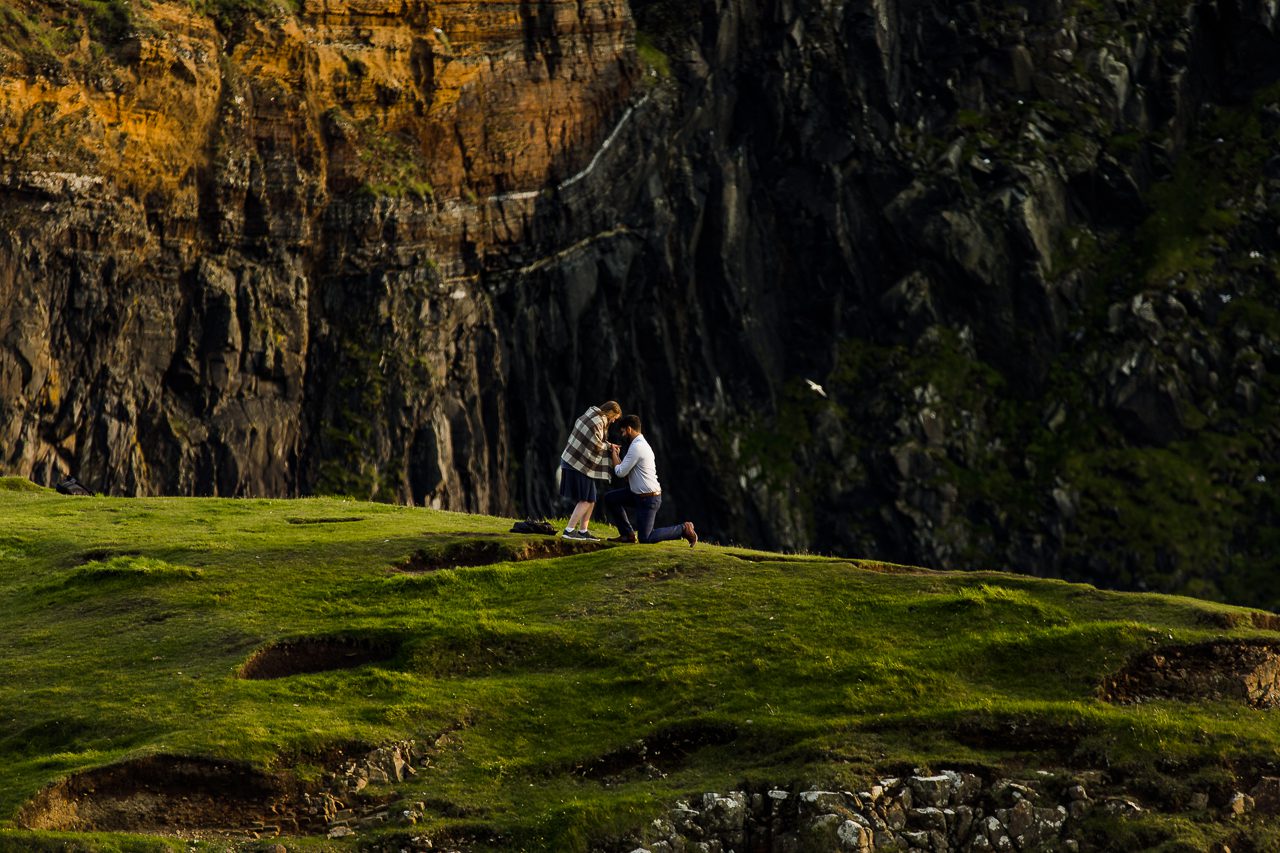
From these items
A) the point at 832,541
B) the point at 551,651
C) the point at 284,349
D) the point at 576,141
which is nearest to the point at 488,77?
the point at 576,141

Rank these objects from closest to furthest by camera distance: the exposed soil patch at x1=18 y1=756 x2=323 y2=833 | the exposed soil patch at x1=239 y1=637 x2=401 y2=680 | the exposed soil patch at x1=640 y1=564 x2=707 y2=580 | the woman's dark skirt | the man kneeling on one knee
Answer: the exposed soil patch at x1=18 y1=756 x2=323 y2=833 → the exposed soil patch at x1=239 y1=637 x2=401 y2=680 → the exposed soil patch at x1=640 y1=564 x2=707 y2=580 → the man kneeling on one knee → the woman's dark skirt

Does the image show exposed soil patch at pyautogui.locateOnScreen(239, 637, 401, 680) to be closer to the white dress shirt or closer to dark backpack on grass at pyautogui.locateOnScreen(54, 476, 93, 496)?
the white dress shirt

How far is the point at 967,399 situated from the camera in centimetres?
10156

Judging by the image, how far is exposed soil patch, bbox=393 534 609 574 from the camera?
109 ft

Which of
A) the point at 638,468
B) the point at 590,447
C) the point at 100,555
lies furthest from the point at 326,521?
the point at 638,468

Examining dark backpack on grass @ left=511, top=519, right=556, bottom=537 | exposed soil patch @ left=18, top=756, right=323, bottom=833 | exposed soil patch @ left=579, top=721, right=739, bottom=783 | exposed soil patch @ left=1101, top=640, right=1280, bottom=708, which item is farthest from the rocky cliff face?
exposed soil patch @ left=1101, top=640, right=1280, bottom=708

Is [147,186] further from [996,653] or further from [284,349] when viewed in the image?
[996,653]

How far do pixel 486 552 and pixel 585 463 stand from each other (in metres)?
2.71

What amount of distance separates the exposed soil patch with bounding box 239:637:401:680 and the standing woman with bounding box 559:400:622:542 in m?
7.41

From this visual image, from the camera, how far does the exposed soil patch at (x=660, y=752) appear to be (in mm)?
23703

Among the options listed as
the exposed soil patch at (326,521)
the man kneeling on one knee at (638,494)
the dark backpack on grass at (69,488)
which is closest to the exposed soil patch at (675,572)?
the man kneeling on one knee at (638,494)

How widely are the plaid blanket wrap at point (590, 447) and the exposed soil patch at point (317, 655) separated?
7544mm

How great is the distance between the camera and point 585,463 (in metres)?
34.0

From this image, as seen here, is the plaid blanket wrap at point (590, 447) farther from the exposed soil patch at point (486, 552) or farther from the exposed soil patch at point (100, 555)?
the exposed soil patch at point (100, 555)
